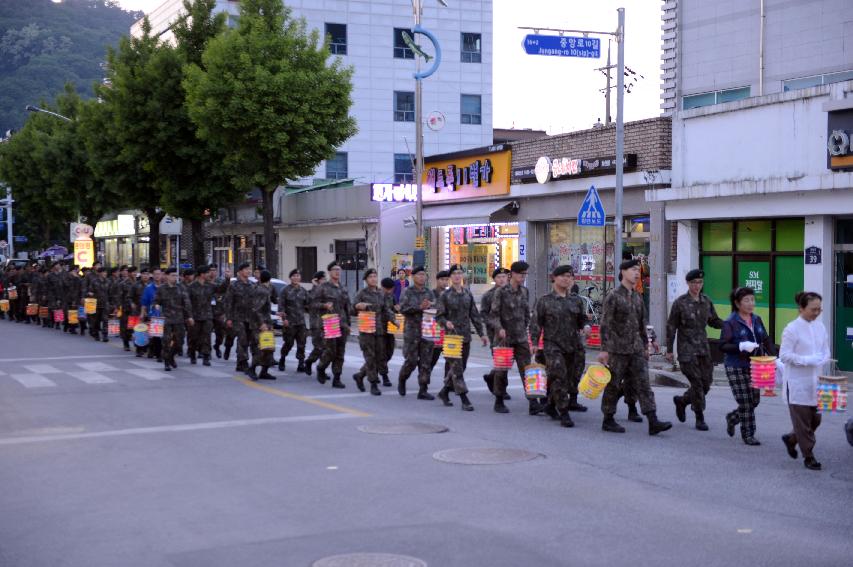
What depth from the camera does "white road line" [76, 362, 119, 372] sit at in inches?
752

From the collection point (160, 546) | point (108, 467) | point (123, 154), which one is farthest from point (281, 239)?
point (160, 546)

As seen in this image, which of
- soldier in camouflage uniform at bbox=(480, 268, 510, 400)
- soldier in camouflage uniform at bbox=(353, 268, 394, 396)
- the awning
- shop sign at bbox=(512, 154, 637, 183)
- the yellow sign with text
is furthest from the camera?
the awning

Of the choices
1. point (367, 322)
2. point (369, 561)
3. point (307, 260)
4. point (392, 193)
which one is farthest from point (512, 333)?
point (307, 260)

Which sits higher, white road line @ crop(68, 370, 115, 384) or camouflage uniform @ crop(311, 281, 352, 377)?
camouflage uniform @ crop(311, 281, 352, 377)

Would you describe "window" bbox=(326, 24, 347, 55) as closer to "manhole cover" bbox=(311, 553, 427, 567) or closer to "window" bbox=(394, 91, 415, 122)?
"window" bbox=(394, 91, 415, 122)

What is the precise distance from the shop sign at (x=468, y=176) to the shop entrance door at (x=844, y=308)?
37.8 feet

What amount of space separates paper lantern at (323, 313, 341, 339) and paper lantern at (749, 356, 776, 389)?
745 cm

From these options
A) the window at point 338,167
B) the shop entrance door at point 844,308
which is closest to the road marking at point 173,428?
the shop entrance door at point 844,308

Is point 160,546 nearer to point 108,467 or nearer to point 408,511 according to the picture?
point 408,511

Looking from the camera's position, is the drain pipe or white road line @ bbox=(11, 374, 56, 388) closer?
white road line @ bbox=(11, 374, 56, 388)

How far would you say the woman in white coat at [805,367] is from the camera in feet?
31.5

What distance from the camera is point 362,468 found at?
9.58m

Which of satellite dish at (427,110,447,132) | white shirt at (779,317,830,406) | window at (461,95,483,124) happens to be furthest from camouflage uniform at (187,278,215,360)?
window at (461,95,483,124)

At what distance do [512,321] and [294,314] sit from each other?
629 cm
